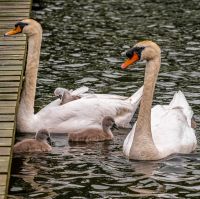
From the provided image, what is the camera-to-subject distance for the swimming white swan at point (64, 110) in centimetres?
1504

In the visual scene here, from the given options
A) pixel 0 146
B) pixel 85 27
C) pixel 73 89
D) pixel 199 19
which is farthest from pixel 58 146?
pixel 199 19

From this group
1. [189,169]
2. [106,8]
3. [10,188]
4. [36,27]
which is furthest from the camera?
[106,8]

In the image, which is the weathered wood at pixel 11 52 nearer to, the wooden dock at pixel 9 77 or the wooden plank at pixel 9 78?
the wooden dock at pixel 9 77

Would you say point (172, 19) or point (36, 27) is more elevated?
point (36, 27)

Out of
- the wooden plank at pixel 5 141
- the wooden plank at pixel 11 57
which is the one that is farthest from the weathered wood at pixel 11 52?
the wooden plank at pixel 5 141

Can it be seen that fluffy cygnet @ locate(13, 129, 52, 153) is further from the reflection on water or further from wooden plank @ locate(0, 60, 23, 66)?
wooden plank @ locate(0, 60, 23, 66)

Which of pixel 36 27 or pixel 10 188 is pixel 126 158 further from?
pixel 36 27

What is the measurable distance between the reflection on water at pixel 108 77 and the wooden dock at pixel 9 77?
1.27 feet

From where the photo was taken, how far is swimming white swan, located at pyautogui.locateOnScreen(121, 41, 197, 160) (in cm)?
1352

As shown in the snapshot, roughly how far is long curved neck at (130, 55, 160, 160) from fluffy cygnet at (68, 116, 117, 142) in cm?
106

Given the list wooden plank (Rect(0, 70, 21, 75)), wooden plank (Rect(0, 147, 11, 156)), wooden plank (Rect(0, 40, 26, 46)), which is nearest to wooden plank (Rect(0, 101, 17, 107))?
wooden plank (Rect(0, 70, 21, 75))

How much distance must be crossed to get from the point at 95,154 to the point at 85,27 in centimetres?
869

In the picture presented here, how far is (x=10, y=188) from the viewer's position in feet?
39.8

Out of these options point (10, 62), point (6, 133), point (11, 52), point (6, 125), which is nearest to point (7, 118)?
point (6, 125)
